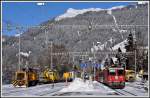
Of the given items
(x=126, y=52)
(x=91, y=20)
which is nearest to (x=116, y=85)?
(x=91, y=20)

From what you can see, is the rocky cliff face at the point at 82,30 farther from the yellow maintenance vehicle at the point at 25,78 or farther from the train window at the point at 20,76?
the train window at the point at 20,76

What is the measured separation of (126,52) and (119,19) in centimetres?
2515

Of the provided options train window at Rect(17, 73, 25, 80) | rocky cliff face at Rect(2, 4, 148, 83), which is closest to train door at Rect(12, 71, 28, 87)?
train window at Rect(17, 73, 25, 80)

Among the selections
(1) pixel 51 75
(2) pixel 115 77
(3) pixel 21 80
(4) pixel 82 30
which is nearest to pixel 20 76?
(3) pixel 21 80

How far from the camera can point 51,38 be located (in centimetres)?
4219

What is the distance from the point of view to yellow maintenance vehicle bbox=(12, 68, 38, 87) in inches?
1559

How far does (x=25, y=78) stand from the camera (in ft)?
134

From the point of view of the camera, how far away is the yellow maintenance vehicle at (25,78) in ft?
130

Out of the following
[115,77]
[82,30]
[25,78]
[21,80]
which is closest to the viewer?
[115,77]

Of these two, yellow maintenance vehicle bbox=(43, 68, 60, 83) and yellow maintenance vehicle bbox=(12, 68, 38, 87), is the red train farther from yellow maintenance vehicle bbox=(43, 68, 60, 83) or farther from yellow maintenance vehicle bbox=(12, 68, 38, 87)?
yellow maintenance vehicle bbox=(12, 68, 38, 87)

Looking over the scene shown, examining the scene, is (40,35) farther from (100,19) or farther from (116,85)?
(116,85)

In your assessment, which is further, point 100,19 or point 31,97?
point 100,19

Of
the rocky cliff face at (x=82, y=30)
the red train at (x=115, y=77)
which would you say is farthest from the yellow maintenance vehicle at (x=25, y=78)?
the red train at (x=115, y=77)

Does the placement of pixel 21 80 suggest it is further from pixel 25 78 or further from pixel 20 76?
pixel 25 78
